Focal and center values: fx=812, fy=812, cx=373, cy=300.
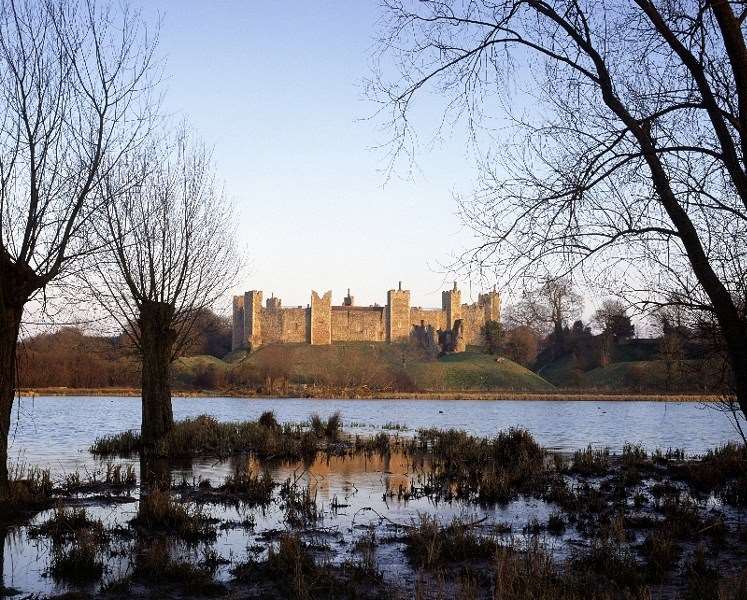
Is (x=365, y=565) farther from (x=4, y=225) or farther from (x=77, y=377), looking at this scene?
(x=77, y=377)

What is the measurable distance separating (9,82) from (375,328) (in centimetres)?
8207

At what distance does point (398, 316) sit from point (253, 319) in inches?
631

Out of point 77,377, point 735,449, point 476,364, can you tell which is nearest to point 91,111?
point 735,449

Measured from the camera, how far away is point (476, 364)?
77188mm

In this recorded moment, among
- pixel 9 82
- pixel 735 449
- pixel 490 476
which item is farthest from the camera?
pixel 735 449

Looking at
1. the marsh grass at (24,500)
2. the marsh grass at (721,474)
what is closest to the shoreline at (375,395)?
the marsh grass at (721,474)

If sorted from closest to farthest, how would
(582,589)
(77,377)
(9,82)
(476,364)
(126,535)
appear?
(582,589) → (126,535) → (9,82) → (77,377) → (476,364)

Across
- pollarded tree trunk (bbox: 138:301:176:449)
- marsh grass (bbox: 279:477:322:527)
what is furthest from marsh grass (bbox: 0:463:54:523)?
pollarded tree trunk (bbox: 138:301:176:449)

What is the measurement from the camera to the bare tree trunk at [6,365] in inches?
377

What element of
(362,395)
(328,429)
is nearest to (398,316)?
(362,395)

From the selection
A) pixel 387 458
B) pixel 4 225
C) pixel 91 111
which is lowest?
pixel 387 458

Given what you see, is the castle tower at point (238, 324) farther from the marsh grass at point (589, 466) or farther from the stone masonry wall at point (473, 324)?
the marsh grass at point (589, 466)

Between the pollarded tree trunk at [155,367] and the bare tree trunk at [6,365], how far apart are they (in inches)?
327

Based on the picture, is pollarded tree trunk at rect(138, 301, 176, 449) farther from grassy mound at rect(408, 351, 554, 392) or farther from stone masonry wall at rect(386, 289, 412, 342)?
stone masonry wall at rect(386, 289, 412, 342)
